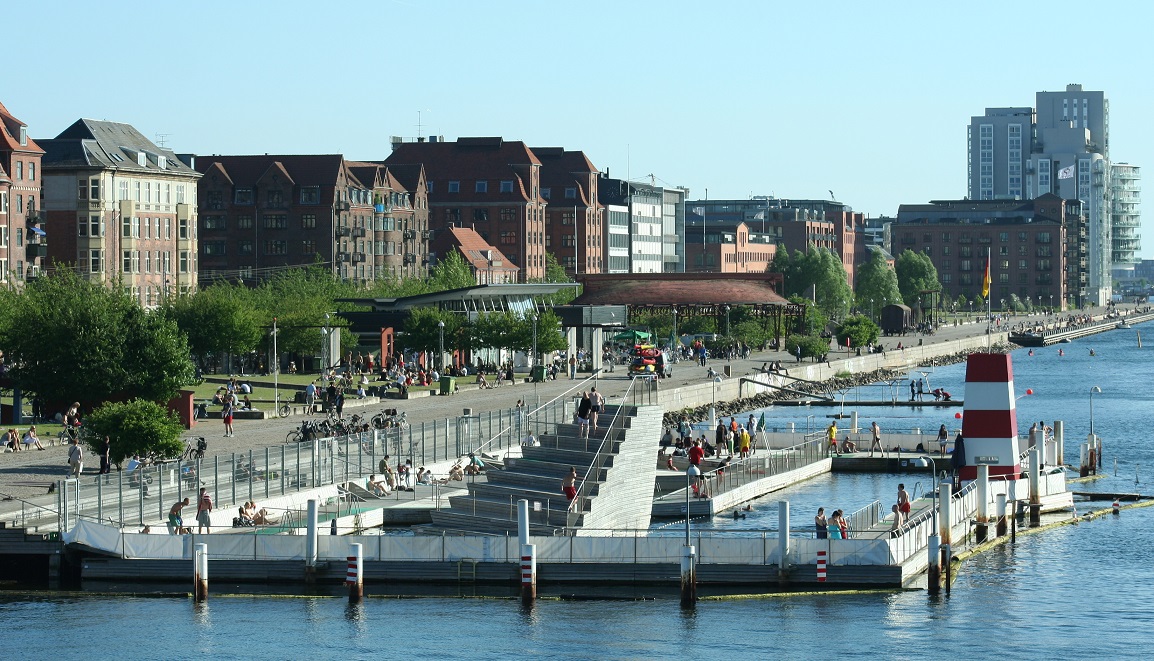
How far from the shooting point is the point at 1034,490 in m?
57.4

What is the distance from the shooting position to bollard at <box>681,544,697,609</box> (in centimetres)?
4138

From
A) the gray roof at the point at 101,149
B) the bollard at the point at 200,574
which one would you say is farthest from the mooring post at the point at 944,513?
the gray roof at the point at 101,149

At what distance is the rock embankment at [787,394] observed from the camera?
98.5 metres

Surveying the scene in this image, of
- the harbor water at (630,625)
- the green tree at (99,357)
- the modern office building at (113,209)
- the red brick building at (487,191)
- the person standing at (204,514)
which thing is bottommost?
the harbor water at (630,625)

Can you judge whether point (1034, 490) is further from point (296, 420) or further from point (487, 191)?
point (487, 191)

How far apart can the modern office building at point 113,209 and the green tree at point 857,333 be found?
190 feet

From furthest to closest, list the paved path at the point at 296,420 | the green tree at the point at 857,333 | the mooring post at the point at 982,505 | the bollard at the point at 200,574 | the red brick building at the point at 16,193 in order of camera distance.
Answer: the green tree at the point at 857,333
the red brick building at the point at 16,193
the paved path at the point at 296,420
the mooring post at the point at 982,505
the bollard at the point at 200,574

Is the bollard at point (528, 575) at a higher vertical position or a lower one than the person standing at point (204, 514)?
lower

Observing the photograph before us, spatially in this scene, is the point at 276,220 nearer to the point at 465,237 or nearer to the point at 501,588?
the point at 465,237

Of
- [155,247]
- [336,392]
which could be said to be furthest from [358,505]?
[155,247]

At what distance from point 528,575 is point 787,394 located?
76799mm

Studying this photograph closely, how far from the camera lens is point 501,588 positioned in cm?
4381

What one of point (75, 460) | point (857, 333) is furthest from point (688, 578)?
point (857, 333)

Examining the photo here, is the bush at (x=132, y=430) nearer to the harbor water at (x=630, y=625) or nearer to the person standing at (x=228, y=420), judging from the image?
the harbor water at (x=630, y=625)
